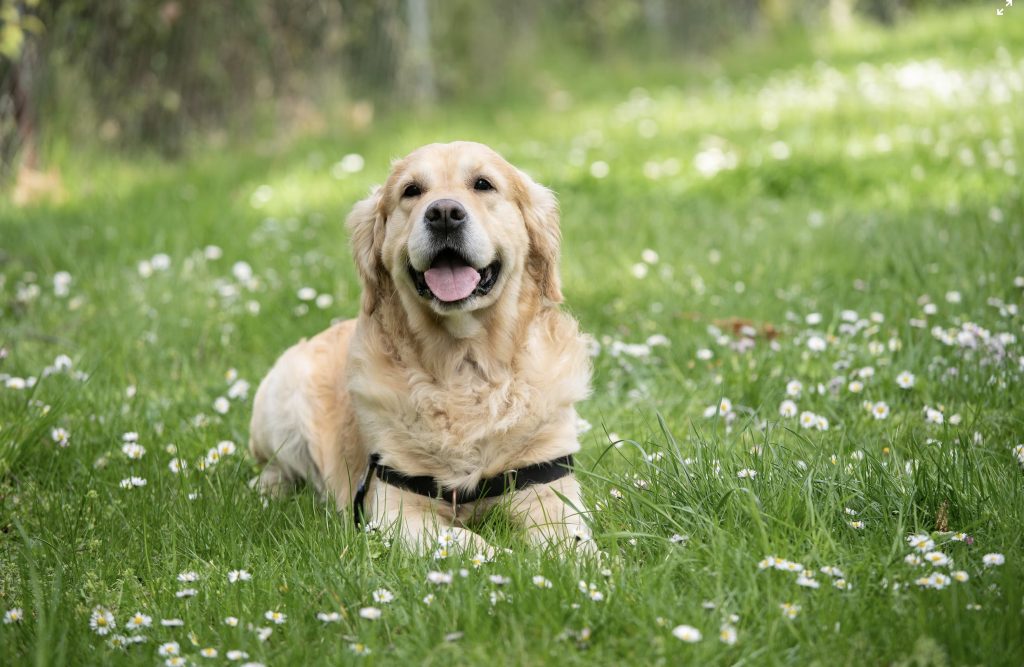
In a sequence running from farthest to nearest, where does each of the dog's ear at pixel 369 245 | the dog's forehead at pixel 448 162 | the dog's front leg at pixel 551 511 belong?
the dog's ear at pixel 369 245
the dog's forehead at pixel 448 162
the dog's front leg at pixel 551 511

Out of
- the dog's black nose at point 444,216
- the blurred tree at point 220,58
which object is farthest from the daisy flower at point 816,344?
the blurred tree at point 220,58

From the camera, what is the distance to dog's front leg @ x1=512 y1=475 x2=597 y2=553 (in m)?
2.81

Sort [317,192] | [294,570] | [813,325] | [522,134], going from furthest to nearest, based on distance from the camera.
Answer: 1. [522,134]
2. [317,192]
3. [813,325]
4. [294,570]

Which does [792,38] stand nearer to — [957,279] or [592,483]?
[957,279]

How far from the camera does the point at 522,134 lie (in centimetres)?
938

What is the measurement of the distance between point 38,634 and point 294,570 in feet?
1.91

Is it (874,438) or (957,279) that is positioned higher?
(957,279)

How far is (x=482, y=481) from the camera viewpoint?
314 centimetres

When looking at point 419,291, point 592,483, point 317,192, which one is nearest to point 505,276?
point 419,291

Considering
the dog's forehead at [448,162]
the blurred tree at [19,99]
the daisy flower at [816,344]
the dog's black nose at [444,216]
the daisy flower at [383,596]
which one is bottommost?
the daisy flower at [383,596]

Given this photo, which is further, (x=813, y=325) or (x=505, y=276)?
(x=813, y=325)

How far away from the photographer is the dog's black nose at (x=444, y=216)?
309 centimetres

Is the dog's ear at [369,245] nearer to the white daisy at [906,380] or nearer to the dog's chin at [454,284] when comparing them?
the dog's chin at [454,284]

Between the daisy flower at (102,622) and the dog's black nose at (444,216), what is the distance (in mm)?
1402
